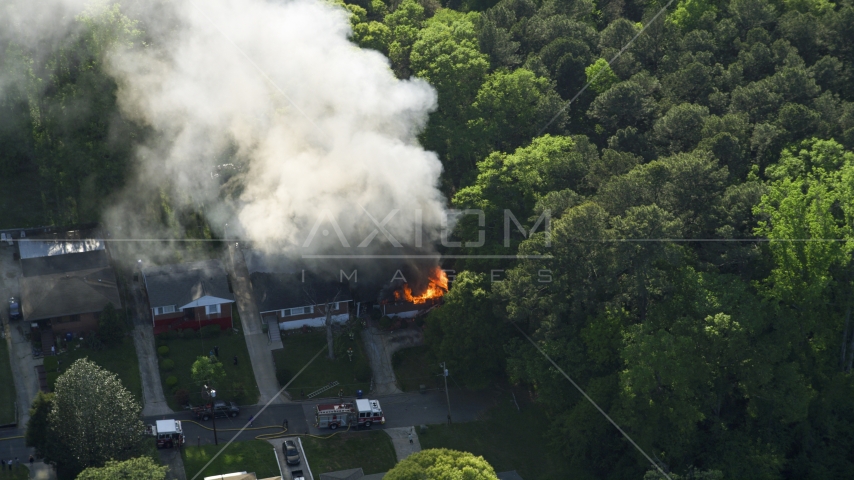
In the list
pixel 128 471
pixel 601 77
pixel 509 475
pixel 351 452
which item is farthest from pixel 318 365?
pixel 601 77

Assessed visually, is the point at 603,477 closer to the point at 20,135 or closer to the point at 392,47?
the point at 392,47

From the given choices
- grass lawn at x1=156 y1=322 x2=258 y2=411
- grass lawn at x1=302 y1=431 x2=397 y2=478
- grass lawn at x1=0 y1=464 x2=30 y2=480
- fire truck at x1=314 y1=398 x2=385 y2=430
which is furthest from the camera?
grass lawn at x1=156 y1=322 x2=258 y2=411

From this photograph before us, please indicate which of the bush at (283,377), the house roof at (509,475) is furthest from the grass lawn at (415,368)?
the house roof at (509,475)

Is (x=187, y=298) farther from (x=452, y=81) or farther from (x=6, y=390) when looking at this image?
(x=452, y=81)

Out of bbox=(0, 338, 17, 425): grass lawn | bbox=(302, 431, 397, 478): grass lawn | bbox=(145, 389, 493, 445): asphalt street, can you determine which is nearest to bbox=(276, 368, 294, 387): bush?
bbox=(145, 389, 493, 445): asphalt street

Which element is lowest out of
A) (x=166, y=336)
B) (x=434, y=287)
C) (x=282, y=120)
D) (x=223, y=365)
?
(x=223, y=365)

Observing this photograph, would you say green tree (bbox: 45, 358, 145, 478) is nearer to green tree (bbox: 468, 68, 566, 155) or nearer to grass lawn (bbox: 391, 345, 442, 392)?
grass lawn (bbox: 391, 345, 442, 392)
